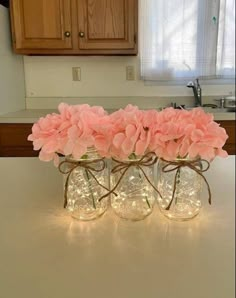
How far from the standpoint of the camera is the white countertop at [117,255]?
0.36 meters

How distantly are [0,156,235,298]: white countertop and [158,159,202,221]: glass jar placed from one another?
15mm

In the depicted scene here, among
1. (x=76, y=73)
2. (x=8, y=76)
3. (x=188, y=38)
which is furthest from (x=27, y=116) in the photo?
(x=188, y=38)

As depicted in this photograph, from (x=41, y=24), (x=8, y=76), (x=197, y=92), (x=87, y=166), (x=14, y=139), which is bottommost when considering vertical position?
(x=14, y=139)

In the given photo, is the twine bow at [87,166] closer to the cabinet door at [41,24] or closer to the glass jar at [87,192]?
the glass jar at [87,192]

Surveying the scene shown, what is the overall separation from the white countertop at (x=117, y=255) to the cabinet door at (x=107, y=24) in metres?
1.34

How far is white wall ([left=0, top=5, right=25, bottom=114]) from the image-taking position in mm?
1617

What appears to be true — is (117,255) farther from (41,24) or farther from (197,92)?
(41,24)

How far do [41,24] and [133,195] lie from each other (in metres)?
1.47

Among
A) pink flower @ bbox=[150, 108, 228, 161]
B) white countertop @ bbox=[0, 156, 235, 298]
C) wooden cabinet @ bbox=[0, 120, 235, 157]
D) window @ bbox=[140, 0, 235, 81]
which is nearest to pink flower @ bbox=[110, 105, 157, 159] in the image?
pink flower @ bbox=[150, 108, 228, 161]

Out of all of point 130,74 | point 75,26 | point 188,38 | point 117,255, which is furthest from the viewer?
point 130,74

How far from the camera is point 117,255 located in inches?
14.8

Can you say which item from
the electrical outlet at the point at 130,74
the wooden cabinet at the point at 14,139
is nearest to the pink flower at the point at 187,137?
the wooden cabinet at the point at 14,139

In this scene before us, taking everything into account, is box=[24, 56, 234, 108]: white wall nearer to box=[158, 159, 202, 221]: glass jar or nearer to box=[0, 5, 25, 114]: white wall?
box=[0, 5, 25, 114]: white wall

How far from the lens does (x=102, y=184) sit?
0.45m
